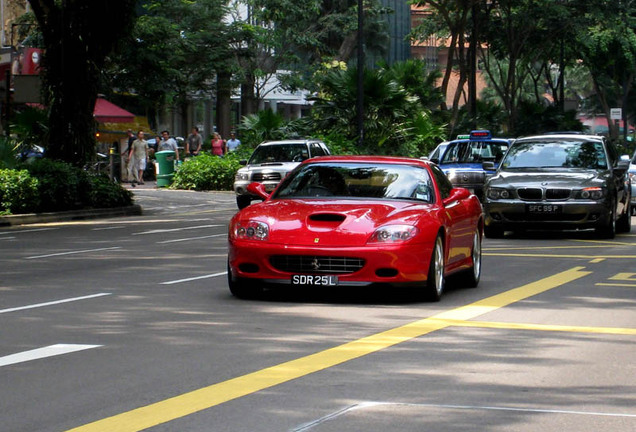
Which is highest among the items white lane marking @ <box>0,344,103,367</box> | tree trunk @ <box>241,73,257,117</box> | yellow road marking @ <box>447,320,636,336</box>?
tree trunk @ <box>241,73,257,117</box>

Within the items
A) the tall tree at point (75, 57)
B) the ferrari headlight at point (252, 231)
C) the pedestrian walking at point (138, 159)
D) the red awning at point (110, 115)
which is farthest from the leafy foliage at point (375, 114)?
the ferrari headlight at point (252, 231)

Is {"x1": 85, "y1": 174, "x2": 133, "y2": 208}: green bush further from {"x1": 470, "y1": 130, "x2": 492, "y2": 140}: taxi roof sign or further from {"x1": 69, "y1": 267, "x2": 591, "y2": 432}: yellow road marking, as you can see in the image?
{"x1": 69, "y1": 267, "x2": 591, "y2": 432}: yellow road marking

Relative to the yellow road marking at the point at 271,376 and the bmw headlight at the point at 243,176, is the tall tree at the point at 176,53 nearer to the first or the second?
the bmw headlight at the point at 243,176

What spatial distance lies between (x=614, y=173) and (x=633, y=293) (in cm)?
849

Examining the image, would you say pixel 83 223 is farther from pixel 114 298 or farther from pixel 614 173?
pixel 114 298

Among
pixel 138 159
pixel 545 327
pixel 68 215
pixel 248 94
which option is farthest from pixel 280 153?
pixel 248 94

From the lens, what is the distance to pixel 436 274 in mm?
12086

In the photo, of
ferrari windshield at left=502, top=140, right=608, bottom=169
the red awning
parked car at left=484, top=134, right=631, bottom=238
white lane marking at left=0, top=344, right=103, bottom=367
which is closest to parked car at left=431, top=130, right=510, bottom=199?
ferrari windshield at left=502, top=140, right=608, bottom=169

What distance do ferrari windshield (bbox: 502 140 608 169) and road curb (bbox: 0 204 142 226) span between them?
10.4 meters

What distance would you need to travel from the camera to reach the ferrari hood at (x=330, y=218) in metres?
11.7

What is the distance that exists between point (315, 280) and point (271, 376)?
149 inches

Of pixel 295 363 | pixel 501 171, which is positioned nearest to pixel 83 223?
pixel 501 171

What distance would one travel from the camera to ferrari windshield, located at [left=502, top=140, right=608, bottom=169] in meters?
21.6

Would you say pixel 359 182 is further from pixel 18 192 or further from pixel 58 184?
pixel 58 184
